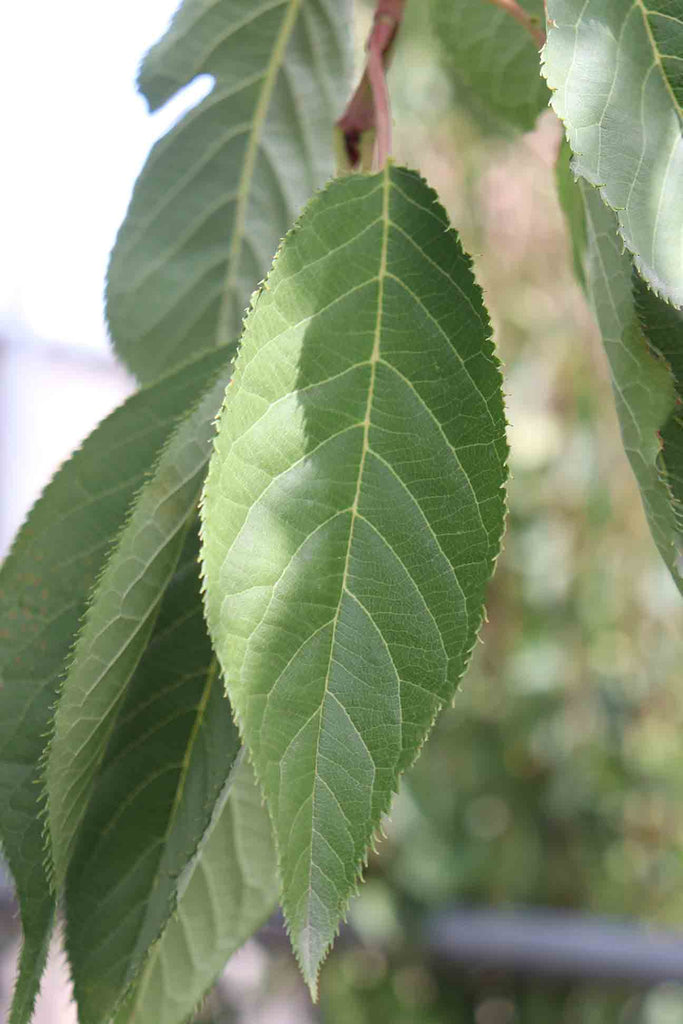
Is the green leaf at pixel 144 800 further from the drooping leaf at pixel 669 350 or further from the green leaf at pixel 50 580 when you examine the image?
the drooping leaf at pixel 669 350

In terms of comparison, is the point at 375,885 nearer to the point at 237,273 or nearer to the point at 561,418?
the point at 561,418

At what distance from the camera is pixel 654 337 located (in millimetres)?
340

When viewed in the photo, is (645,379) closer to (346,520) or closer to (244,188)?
(346,520)

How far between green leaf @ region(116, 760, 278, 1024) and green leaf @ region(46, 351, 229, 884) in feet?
0.33

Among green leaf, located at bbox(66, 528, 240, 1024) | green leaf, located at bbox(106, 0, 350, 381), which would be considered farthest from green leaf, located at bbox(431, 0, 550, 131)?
green leaf, located at bbox(66, 528, 240, 1024)

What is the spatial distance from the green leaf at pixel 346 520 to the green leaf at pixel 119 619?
51mm

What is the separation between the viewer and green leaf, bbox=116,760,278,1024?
429mm

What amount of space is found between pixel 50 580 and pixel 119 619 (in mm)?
60

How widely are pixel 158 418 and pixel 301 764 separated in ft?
0.56

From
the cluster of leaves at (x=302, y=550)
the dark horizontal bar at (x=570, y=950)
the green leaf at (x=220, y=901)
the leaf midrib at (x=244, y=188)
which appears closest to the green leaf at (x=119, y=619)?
the cluster of leaves at (x=302, y=550)

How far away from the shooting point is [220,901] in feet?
1.50

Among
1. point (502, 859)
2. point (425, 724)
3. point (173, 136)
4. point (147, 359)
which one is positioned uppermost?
point (173, 136)

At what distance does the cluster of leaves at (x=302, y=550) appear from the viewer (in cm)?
29

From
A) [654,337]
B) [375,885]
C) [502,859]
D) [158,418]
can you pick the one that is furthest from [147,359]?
[502,859]
